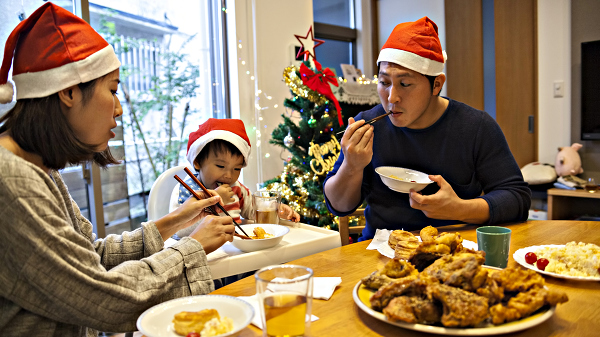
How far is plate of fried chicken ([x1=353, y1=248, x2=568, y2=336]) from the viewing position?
2.45 ft

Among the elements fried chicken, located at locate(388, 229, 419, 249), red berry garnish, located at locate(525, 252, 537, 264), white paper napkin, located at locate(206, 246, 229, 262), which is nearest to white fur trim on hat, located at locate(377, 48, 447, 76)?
fried chicken, located at locate(388, 229, 419, 249)

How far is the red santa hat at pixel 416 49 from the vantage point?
5.74 ft

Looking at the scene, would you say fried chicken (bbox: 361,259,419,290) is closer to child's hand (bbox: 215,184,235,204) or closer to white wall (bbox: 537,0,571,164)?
child's hand (bbox: 215,184,235,204)

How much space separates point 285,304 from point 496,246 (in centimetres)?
63

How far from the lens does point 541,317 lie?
2.54ft

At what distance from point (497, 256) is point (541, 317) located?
1.16 feet

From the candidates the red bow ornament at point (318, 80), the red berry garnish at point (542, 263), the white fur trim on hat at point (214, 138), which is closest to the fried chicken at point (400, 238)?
the red berry garnish at point (542, 263)

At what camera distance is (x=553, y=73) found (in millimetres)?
4387

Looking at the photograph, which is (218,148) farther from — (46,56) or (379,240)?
(46,56)

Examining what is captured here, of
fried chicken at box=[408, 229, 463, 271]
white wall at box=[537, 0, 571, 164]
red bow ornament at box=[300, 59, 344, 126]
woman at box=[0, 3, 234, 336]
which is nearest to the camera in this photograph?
woman at box=[0, 3, 234, 336]

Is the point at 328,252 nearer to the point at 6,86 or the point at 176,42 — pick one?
the point at 6,86

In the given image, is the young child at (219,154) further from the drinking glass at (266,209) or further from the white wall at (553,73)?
the white wall at (553,73)

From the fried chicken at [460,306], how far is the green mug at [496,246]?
0.38 meters

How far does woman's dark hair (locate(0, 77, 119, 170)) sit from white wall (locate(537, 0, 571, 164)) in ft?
15.1
